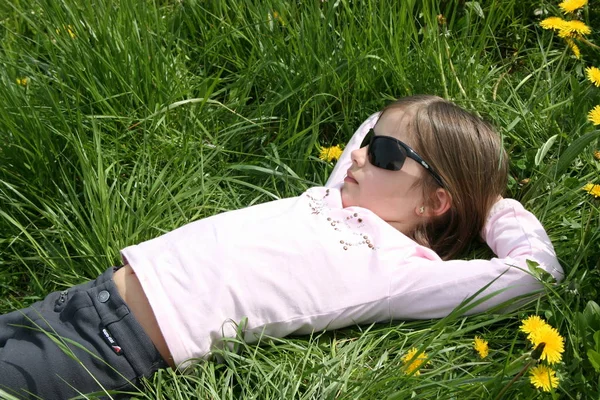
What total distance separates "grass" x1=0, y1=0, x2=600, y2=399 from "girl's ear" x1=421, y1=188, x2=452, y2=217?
35cm

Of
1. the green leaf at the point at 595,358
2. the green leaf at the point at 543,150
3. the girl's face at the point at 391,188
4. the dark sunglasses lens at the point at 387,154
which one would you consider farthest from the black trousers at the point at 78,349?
the green leaf at the point at 543,150

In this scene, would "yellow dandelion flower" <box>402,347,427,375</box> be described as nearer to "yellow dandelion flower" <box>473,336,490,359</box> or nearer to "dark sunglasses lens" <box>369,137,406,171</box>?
"yellow dandelion flower" <box>473,336,490,359</box>

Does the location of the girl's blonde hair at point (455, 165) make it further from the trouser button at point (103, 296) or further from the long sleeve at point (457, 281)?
the trouser button at point (103, 296)

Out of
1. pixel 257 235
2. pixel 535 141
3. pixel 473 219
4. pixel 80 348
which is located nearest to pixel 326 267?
pixel 257 235

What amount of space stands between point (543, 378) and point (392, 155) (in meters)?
0.86

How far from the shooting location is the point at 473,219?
2434 millimetres

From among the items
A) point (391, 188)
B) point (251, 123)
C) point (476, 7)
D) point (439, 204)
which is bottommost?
point (439, 204)

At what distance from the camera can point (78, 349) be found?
6.74ft

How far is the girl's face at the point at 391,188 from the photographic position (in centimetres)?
236

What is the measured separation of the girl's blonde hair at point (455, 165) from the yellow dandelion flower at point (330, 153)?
37 centimetres

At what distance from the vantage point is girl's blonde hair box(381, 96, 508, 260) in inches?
93.0

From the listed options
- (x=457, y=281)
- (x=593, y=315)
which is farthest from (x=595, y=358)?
(x=457, y=281)

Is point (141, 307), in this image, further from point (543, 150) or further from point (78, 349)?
point (543, 150)

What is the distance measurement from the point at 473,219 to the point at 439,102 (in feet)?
1.31
